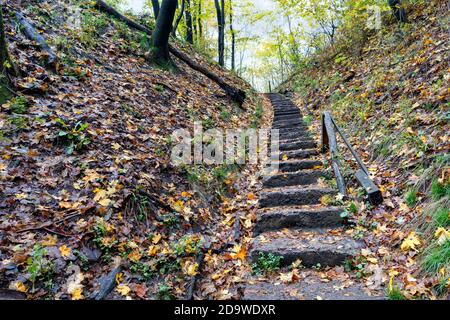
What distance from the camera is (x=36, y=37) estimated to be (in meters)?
5.91

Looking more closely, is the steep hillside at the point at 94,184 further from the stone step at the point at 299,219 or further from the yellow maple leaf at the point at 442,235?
the yellow maple leaf at the point at 442,235

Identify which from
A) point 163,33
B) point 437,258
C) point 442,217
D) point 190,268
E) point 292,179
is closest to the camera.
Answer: point 437,258

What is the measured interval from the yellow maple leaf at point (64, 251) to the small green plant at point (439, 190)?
13.6 ft

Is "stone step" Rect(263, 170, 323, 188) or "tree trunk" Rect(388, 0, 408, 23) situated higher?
"tree trunk" Rect(388, 0, 408, 23)

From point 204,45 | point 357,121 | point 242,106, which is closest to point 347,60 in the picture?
point 242,106

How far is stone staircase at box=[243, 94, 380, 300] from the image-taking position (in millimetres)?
3301

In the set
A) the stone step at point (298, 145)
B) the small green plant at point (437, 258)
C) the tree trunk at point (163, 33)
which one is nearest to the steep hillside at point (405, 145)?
the small green plant at point (437, 258)

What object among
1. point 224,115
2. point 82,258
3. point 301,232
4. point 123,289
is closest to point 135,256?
point 123,289

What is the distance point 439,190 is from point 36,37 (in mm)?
7256

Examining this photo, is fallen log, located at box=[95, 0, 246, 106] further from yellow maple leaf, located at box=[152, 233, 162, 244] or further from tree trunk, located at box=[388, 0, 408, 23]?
yellow maple leaf, located at box=[152, 233, 162, 244]

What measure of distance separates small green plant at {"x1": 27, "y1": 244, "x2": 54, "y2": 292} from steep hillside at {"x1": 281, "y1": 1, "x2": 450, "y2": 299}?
3.24 m

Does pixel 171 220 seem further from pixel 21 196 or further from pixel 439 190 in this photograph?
pixel 439 190

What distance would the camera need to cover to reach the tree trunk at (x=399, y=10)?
29.4 ft

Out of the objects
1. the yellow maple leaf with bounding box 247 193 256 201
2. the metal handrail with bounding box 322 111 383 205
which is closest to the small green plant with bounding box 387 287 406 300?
the metal handrail with bounding box 322 111 383 205
